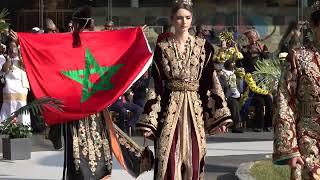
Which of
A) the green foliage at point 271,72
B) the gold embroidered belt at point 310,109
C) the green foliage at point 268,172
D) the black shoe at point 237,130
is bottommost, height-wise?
the black shoe at point 237,130

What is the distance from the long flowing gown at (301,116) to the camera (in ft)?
15.4

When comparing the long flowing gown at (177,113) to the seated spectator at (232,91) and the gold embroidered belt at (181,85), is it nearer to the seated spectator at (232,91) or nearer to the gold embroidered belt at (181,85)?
the gold embroidered belt at (181,85)

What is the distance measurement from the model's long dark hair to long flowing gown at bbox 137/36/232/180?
59.6 inches

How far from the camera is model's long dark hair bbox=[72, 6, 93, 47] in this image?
740 centimetres

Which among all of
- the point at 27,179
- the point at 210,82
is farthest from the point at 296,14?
the point at 210,82

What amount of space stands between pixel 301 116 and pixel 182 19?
153cm

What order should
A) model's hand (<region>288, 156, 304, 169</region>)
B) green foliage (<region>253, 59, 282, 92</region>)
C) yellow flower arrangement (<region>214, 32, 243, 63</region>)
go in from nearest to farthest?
model's hand (<region>288, 156, 304, 169</region>), green foliage (<region>253, 59, 282, 92</region>), yellow flower arrangement (<region>214, 32, 243, 63</region>)

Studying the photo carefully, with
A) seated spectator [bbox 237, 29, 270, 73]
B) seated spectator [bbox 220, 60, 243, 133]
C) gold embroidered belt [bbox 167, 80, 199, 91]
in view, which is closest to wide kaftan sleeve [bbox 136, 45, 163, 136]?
gold embroidered belt [bbox 167, 80, 199, 91]

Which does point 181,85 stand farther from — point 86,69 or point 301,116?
point 86,69

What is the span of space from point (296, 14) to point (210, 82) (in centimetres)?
1373

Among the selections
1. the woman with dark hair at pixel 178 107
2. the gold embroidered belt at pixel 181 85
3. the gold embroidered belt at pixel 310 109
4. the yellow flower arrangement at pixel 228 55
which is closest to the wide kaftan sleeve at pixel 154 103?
the woman with dark hair at pixel 178 107

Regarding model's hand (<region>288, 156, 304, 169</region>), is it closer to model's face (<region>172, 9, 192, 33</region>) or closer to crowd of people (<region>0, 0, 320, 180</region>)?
crowd of people (<region>0, 0, 320, 180</region>)

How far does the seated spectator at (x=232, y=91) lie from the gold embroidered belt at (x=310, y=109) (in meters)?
9.57

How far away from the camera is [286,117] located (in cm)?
471
